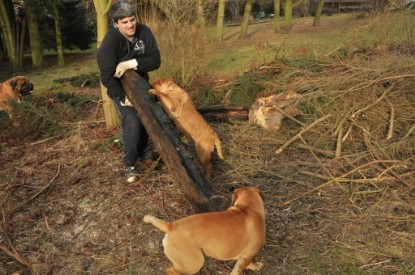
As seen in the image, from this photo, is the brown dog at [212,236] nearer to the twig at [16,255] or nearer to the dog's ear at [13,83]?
the twig at [16,255]

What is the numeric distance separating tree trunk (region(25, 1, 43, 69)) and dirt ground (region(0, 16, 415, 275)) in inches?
443

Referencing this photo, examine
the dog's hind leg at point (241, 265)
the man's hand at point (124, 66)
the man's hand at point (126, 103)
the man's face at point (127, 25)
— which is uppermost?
the man's face at point (127, 25)

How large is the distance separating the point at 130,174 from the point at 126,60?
1581 mm

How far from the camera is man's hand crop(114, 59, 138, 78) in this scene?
15.2 feet

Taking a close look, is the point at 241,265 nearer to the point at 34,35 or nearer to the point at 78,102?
the point at 78,102

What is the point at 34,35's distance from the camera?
15.8 m

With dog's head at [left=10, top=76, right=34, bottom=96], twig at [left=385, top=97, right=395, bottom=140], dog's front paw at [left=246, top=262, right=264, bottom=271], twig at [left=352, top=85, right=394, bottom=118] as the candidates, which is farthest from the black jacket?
dog's head at [left=10, top=76, right=34, bottom=96]

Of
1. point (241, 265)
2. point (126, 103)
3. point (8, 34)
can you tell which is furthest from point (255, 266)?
point (8, 34)

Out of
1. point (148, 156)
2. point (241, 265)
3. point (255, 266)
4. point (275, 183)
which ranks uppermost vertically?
point (148, 156)

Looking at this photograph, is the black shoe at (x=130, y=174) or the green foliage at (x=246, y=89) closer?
the black shoe at (x=130, y=174)

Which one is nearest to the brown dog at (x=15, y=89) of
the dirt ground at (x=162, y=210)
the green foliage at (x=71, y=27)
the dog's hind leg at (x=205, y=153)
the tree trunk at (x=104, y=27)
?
the dirt ground at (x=162, y=210)

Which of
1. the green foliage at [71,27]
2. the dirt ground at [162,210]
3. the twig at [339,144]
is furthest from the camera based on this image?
the green foliage at [71,27]

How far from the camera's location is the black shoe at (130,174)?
4.81 m

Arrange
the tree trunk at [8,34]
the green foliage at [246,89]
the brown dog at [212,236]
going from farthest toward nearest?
1. the tree trunk at [8,34]
2. the green foliage at [246,89]
3. the brown dog at [212,236]
